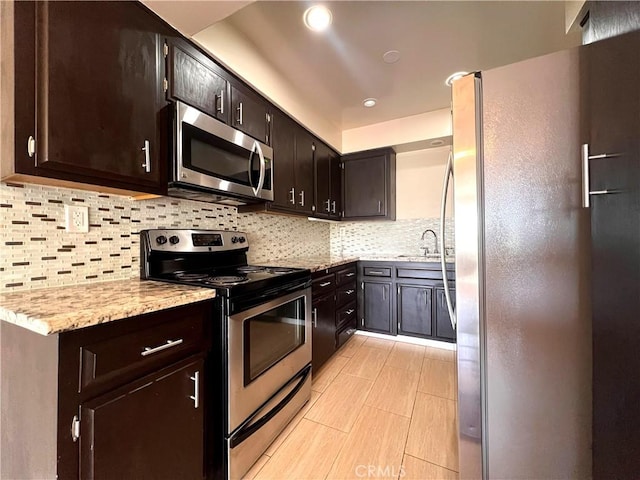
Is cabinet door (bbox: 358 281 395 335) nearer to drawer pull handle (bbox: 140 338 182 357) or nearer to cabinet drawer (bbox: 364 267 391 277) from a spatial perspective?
cabinet drawer (bbox: 364 267 391 277)

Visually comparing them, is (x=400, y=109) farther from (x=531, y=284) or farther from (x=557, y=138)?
(x=531, y=284)

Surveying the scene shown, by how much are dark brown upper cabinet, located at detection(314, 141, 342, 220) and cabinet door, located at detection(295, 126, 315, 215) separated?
119 millimetres

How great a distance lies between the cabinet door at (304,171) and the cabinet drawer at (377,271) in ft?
3.21

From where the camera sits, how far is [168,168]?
1308 millimetres

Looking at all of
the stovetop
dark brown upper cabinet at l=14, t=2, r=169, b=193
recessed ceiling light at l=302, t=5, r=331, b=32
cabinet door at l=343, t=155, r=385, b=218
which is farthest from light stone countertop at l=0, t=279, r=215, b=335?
cabinet door at l=343, t=155, r=385, b=218

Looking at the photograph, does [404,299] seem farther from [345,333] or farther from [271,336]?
[271,336]

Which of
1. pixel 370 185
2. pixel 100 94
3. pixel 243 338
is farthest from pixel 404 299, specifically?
pixel 100 94

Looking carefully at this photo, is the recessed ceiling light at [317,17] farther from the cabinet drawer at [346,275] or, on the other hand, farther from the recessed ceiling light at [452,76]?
the cabinet drawer at [346,275]

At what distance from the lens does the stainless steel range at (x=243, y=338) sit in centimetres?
117

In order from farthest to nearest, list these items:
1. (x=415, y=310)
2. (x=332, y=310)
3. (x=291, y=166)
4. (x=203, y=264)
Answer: (x=415, y=310)
(x=332, y=310)
(x=291, y=166)
(x=203, y=264)

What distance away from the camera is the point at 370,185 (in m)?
3.26

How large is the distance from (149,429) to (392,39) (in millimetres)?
2484

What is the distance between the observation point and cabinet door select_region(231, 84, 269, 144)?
1698 millimetres
